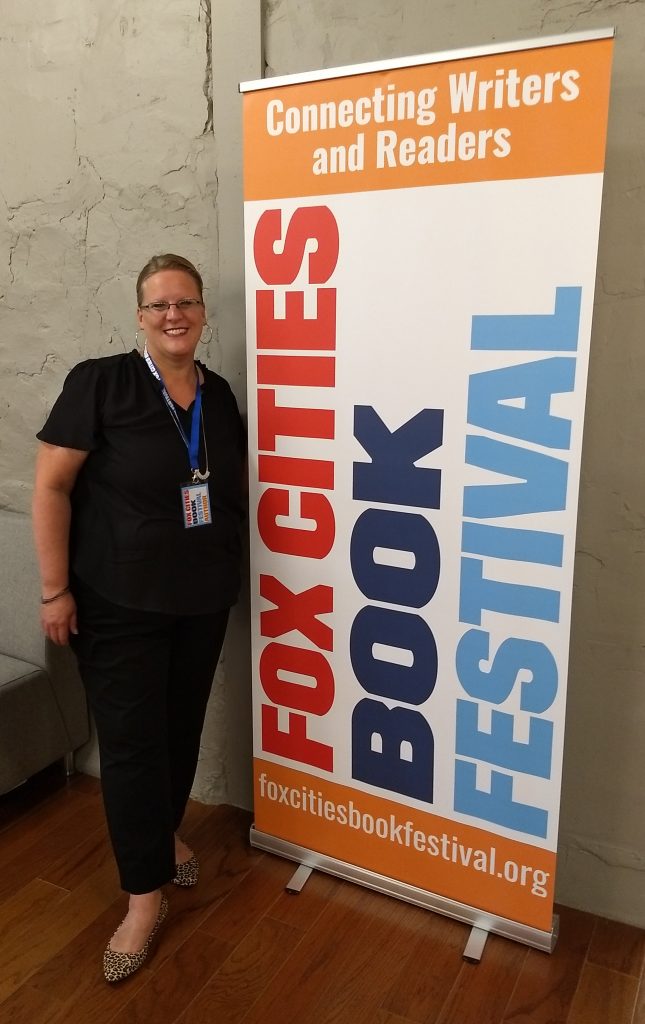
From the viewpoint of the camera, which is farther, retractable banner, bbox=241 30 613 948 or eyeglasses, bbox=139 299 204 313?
eyeglasses, bbox=139 299 204 313

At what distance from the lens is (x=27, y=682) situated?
254 cm

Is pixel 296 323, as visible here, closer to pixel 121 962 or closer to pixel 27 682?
pixel 27 682

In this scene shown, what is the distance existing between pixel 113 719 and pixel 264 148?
1403 millimetres

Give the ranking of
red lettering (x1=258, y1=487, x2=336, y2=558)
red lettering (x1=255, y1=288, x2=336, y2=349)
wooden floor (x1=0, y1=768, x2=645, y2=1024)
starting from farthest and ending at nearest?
red lettering (x1=258, y1=487, x2=336, y2=558), red lettering (x1=255, y1=288, x2=336, y2=349), wooden floor (x1=0, y1=768, x2=645, y2=1024)

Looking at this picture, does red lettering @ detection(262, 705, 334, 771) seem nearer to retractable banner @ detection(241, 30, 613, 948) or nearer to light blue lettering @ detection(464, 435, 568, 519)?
retractable banner @ detection(241, 30, 613, 948)

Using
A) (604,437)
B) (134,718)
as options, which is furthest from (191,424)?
(604,437)

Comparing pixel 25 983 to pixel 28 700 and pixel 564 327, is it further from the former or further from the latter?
pixel 564 327

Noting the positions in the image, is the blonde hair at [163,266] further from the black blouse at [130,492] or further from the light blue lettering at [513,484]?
the light blue lettering at [513,484]

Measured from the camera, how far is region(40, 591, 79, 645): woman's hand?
1.98 meters

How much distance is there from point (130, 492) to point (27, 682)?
3.08ft

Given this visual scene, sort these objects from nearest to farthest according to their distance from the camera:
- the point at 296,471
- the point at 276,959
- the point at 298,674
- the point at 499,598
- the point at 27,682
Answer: the point at 499,598 → the point at 276,959 → the point at 296,471 → the point at 298,674 → the point at 27,682

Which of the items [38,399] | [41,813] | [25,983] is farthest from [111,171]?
[25,983]

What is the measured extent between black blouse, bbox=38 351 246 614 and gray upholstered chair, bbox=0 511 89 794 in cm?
70

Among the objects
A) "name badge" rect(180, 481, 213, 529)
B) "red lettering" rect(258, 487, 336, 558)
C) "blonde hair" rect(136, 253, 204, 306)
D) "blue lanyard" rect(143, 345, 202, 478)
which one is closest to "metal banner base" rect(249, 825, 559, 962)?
"red lettering" rect(258, 487, 336, 558)
